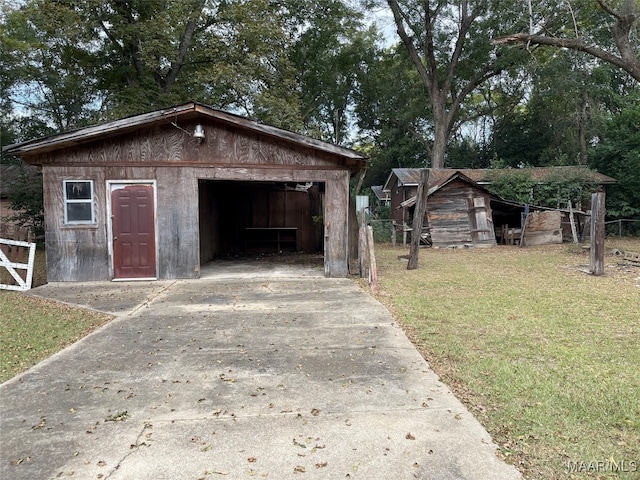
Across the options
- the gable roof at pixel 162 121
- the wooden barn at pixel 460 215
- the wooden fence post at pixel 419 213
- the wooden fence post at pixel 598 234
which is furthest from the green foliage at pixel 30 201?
the wooden fence post at pixel 598 234

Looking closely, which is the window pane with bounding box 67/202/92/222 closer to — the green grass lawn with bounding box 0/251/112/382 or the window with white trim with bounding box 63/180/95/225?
the window with white trim with bounding box 63/180/95/225

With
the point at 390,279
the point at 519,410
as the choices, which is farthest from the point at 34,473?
the point at 390,279

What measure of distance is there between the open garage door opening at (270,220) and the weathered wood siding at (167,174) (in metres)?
5.23

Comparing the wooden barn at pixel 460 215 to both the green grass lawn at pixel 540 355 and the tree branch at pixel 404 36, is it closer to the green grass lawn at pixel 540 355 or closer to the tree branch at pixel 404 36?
the green grass lawn at pixel 540 355

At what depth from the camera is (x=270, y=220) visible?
15305mm

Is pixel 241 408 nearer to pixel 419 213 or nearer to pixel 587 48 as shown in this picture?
pixel 419 213

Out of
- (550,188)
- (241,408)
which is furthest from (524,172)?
(241,408)

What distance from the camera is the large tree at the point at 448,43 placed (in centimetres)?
2558

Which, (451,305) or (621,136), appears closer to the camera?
(451,305)

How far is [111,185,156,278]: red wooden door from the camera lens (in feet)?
30.1

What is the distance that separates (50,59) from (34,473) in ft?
76.0

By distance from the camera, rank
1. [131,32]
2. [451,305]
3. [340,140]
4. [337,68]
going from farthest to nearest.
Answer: [340,140], [337,68], [131,32], [451,305]

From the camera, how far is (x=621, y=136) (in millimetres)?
19984

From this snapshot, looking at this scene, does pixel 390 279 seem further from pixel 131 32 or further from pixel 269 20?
pixel 131 32
